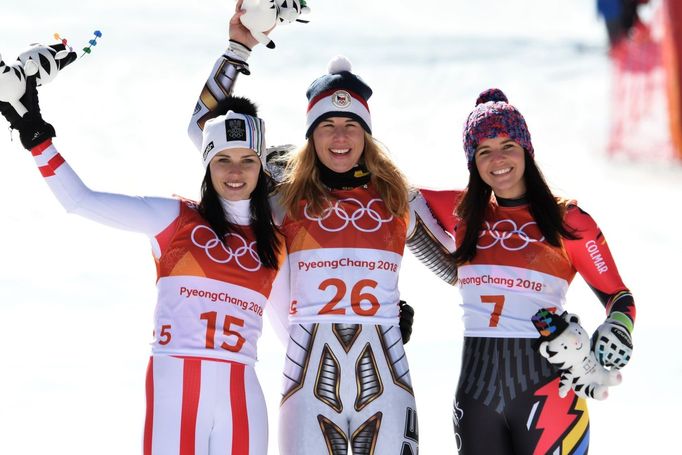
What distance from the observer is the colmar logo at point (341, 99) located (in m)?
5.00

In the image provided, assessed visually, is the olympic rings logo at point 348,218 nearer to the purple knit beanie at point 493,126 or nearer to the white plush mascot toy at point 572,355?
the purple knit beanie at point 493,126

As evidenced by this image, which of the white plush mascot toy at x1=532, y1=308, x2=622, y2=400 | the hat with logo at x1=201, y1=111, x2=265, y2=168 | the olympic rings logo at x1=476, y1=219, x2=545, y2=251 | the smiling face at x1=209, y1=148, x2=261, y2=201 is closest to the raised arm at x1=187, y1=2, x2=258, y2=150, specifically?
the hat with logo at x1=201, y1=111, x2=265, y2=168

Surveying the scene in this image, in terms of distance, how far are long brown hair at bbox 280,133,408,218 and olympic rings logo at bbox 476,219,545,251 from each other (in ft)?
1.33

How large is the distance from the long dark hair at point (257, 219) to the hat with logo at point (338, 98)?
47 cm

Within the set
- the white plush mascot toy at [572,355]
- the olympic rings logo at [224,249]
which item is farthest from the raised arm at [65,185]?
the white plush mascot toy at [572,355]

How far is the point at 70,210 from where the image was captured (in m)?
4.52

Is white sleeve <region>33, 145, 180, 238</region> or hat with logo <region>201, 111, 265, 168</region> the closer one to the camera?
white sleeve <region>33, 145, 180, 238</region>

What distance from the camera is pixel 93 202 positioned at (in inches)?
177

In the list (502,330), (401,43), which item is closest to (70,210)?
(502,330)

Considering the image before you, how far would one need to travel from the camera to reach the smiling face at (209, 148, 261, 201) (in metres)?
4.71

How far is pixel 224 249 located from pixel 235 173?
1.19ft

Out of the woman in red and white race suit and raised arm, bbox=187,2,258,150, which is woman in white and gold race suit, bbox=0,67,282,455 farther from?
the woman in red and white race suit

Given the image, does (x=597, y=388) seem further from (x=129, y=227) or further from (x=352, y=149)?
(x=129, y=227)

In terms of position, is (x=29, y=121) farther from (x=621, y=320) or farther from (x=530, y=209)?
(x=621, y=320)
